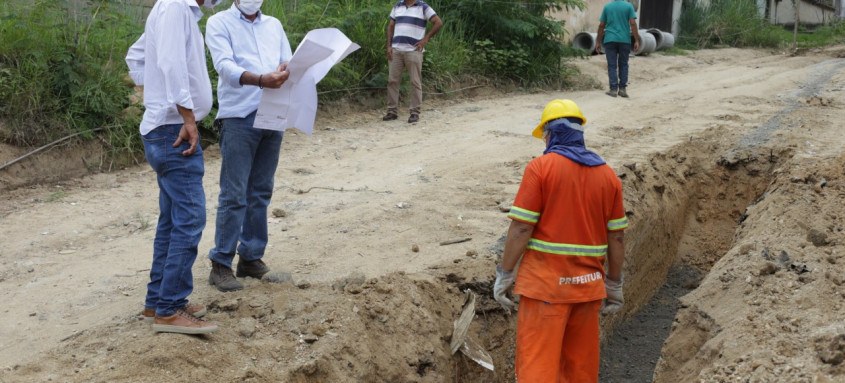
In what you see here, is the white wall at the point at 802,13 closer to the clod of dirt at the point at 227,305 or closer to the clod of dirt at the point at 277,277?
the clod of dirt at the point at 277,277

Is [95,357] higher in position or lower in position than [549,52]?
lower

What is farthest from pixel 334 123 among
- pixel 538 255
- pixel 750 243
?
pixel 538 255

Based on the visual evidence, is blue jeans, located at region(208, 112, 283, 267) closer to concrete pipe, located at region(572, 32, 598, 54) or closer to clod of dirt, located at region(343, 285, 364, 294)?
clod of dirt, located at region(343, 285, 364, 294)

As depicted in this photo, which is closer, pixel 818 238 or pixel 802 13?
pixel 818 238

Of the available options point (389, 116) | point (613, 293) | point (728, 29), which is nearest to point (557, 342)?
point (613, 293)

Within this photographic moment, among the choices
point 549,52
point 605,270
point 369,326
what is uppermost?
point 549,52

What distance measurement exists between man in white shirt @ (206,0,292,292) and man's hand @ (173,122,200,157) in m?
0.57

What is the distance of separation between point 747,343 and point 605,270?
2.75ft

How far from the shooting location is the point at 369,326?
4910 millimetres

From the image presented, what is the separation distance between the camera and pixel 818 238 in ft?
19.2

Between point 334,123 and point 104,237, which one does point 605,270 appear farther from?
point 334,123

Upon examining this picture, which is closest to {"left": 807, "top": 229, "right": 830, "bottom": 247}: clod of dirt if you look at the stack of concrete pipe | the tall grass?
the stack of concrete pipe

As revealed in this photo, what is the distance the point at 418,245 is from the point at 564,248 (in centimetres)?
216

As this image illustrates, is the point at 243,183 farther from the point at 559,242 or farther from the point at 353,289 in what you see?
the point at 559,242
